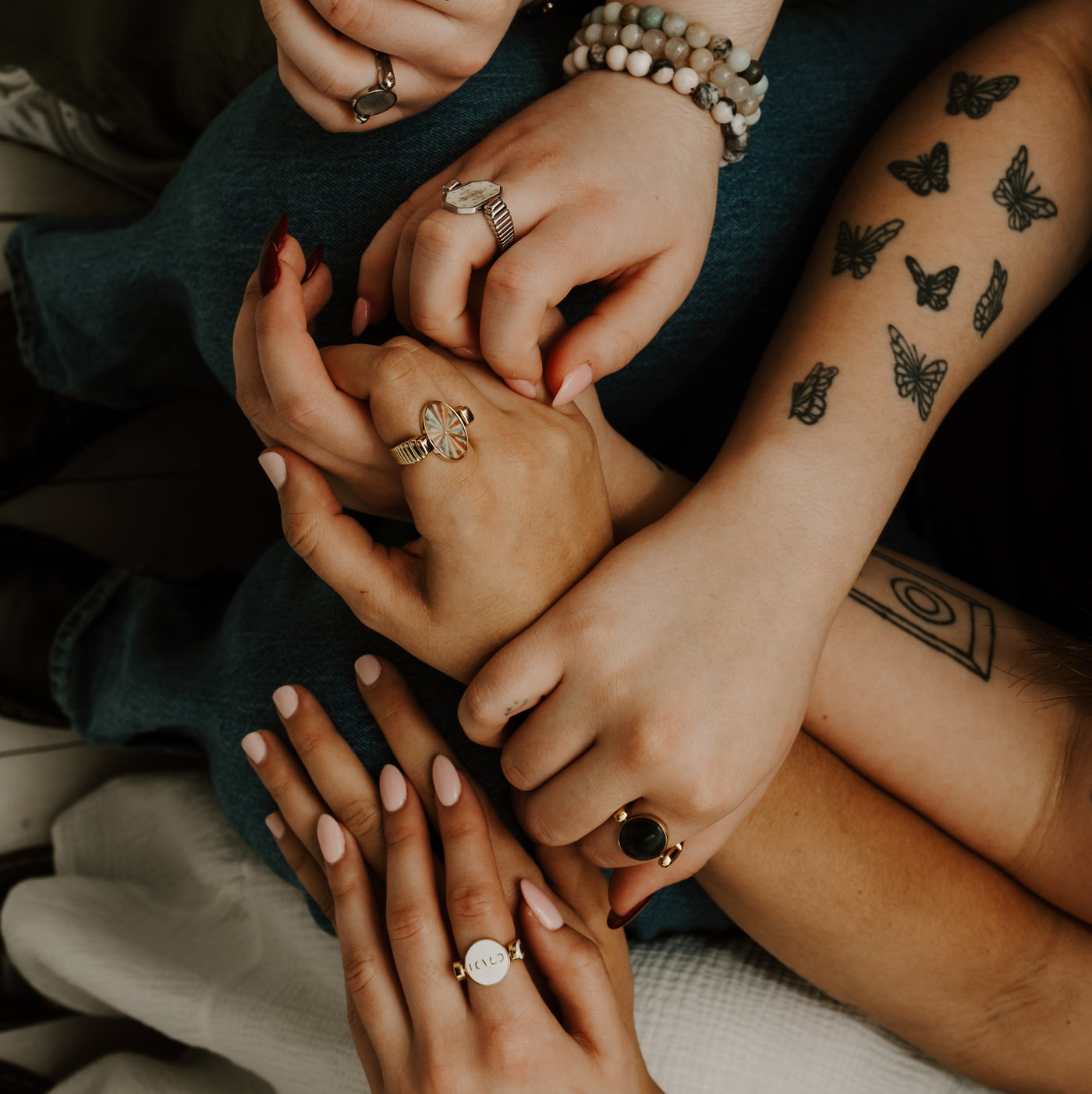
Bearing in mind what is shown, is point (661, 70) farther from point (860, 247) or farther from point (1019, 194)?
point (1019, 194)

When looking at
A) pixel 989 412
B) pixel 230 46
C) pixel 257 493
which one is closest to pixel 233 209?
pixel 230 46

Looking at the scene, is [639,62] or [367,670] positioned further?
[367,670]

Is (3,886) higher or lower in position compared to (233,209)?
lower

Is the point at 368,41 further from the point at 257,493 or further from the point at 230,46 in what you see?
the point at 257,493

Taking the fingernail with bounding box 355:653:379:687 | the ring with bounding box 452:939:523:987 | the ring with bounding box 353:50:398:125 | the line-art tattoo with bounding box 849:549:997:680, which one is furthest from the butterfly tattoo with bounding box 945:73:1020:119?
the ring with bounding box 452:939:523:987

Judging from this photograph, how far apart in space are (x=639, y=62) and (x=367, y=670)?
0.67 meters

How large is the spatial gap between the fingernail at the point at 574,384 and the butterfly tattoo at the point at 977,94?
1.82 feet

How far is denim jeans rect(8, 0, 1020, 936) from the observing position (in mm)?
859

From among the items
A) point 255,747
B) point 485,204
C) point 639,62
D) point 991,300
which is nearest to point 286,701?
point 255,747

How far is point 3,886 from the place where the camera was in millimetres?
1401

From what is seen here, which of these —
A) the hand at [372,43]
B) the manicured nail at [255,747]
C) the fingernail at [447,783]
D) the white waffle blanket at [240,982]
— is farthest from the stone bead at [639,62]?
the white waffle blanket at [240,982]

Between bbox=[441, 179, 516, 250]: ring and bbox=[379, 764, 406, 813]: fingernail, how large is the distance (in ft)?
1.77

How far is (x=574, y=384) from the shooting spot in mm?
717

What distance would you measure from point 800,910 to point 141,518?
133 centimetres
